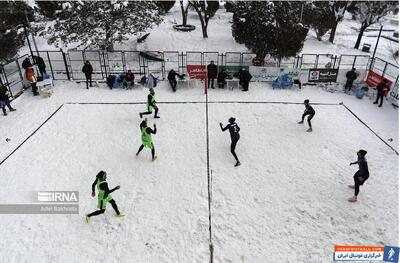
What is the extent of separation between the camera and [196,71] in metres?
19.7

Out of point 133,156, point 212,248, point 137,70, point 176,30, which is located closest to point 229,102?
point 133,156

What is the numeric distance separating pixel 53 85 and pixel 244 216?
50.6 feet

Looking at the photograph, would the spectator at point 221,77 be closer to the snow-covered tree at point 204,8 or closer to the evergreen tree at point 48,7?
the snow-covered tree at point 204,8

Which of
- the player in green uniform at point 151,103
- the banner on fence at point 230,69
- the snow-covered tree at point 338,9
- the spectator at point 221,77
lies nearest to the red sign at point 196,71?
the banner on fence at point 230,69

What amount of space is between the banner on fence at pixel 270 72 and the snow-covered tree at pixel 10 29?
16.5m

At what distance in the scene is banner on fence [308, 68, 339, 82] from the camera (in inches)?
777

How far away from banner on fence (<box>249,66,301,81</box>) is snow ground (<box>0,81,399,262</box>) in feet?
11.3

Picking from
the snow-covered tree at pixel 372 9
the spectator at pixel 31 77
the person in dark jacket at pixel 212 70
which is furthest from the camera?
the snow-covered tree at pixel 372 9

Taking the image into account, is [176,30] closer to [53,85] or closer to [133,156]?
[53,85]

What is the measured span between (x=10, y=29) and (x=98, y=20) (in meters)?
6.69

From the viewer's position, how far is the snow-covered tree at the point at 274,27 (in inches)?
859

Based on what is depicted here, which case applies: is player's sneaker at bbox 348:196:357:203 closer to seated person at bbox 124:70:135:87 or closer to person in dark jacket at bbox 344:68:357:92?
person in dark jacket at bbox 344:68:357:92

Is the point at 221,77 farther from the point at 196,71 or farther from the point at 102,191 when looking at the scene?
the point at 102,191

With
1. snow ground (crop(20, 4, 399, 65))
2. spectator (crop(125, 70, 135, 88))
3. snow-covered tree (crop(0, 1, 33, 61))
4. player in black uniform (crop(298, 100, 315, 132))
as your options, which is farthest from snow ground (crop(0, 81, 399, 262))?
snow ground (crop(20, 4, 399, 65))
